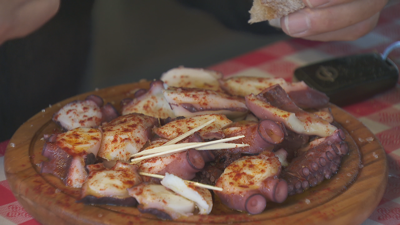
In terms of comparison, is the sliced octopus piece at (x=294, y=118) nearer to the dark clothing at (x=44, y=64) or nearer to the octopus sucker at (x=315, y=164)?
the octopus sucker at (x=315, y=164)

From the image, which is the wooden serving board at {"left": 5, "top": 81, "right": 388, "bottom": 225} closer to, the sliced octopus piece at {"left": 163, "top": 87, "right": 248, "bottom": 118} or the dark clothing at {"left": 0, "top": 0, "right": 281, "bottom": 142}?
the sliced octopus piece at {"left": 163, "top": 87, "right": 248, "bottom": 118}

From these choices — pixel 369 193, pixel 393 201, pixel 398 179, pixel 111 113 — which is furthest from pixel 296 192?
pixel 111 113

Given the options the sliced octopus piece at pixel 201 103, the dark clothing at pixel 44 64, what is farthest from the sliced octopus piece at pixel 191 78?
the dark clothing at pixel 44 64

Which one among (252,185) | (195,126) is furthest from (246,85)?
(252,185)

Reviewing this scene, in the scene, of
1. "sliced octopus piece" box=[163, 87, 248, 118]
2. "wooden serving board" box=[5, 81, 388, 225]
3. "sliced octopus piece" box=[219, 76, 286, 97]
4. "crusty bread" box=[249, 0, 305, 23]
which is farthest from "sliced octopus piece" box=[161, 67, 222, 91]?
"wooden serving board" box=[5, 81, 388, 225]

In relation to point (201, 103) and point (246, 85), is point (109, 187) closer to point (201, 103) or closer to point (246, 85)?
point (201, 103)

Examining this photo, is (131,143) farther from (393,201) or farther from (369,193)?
(393,201)
